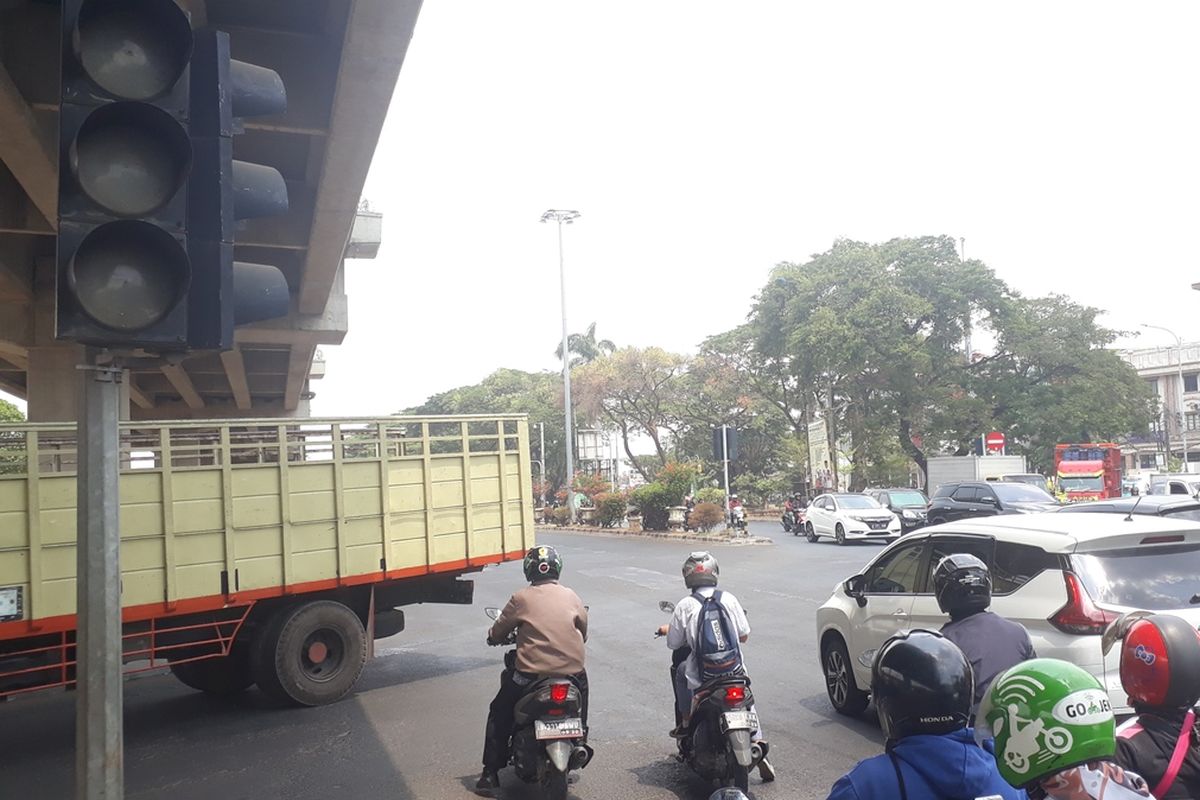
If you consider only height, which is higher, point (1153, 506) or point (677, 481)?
point (1153, 506)

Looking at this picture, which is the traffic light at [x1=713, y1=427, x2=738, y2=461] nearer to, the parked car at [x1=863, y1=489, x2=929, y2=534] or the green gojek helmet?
the parked car at [x1=863, y1=489, x2=929, y2=534]

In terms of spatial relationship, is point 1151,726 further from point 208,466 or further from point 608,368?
point 608,368

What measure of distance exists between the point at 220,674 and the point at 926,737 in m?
8.63

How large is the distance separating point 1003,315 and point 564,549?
20.4 meters

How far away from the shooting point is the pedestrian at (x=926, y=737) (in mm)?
2193

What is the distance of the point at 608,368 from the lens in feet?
141

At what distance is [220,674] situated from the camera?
9305 mm

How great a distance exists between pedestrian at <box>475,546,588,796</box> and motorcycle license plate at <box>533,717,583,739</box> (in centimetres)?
13

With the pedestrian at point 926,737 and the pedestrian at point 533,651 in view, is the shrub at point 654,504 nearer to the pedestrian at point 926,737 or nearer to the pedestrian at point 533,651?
the pedestrian at point 533,651

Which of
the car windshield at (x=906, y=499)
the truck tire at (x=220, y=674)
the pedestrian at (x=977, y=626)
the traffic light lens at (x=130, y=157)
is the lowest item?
the truck tire at (x=220, y=674)

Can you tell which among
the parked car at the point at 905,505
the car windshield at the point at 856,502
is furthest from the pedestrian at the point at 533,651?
the parked car at the point at 905,505

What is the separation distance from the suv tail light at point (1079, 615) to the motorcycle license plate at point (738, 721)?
73.0 inches

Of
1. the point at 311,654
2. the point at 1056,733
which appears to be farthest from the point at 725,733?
the point at 311,654

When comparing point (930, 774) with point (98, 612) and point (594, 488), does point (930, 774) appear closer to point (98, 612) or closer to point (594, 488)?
point (98, 612)
